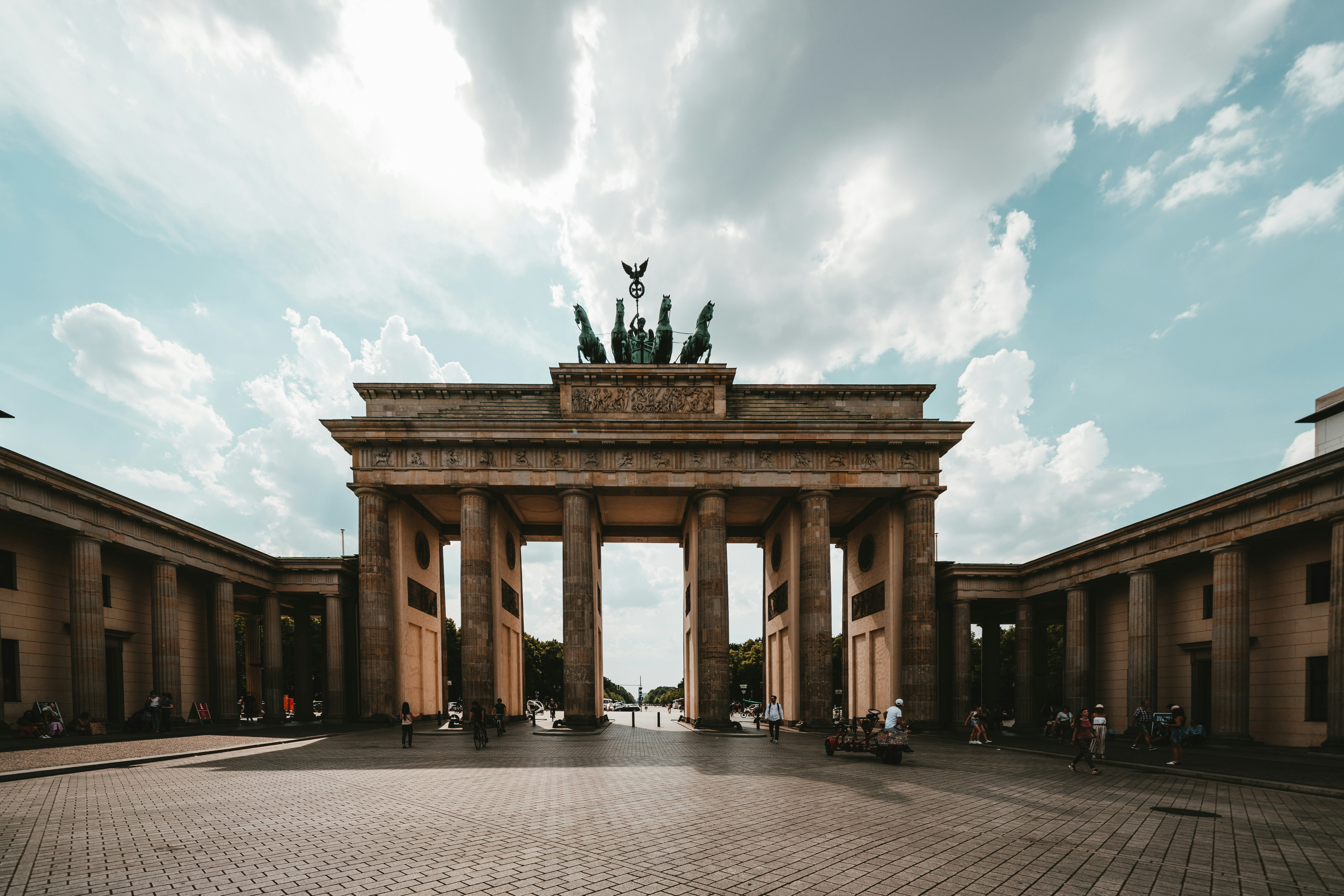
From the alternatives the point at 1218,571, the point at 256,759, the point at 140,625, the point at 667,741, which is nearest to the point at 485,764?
the point at 256,759

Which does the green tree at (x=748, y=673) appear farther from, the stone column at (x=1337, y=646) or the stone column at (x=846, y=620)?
the stone column at (x=1337, y=646)

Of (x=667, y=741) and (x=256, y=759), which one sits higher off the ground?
(x=256, y=759)

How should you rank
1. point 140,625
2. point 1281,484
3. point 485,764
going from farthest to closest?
point 140,625 < point 1281,484 < point 485,764

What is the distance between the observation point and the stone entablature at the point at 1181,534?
72.8ft

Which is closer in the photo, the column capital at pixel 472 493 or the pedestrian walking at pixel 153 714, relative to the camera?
the pedestrian walking at pixel 153 714

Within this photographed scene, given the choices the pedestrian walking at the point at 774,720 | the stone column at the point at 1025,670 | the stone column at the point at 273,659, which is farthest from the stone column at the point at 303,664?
the stone column at the point at 1025,670

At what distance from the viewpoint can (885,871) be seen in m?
8.62

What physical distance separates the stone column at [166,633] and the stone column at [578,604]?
12272mm

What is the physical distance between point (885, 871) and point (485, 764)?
14067 millimetres

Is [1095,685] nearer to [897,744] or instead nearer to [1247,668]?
[1247,668]

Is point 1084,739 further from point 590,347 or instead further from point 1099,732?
point 590,347

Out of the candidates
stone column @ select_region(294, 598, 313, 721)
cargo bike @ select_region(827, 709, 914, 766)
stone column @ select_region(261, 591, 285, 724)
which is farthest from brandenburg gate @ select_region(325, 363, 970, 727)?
cargo bike @ select_region(827, 709, 914, 766)

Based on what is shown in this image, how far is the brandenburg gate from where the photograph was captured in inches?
1384

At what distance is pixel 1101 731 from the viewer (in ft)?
63.2
